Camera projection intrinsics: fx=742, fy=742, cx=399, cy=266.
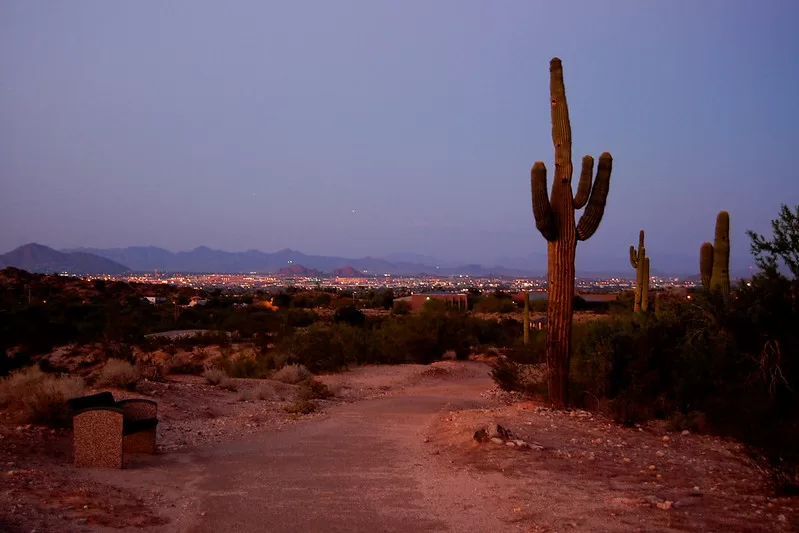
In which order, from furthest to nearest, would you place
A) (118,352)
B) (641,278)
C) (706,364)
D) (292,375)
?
(641,278), (292,375), (118,352), (706,364)

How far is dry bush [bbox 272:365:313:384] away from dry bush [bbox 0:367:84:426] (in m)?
9.53

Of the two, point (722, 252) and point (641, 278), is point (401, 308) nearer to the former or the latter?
point (641, 278)

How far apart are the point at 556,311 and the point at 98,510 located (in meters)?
9.19

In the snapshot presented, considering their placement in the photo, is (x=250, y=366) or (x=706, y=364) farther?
(x=250, y=366)

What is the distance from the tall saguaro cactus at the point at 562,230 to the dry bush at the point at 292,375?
10068 millimetres

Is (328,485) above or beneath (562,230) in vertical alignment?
beneath

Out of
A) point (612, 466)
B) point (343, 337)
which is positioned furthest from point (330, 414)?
point (343, 337)

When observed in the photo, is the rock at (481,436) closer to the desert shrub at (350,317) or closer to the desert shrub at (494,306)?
the desert shrub at (350,317)

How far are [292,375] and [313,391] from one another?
138 inches

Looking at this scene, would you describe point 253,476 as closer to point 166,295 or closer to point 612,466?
point 612,466

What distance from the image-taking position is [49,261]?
535ft

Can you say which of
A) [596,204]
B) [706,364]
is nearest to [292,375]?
[596,204]

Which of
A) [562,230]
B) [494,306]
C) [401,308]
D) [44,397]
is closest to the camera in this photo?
[44,397]

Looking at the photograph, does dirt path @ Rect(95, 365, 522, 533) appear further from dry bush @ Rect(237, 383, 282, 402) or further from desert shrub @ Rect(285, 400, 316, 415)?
dry bush @ Rect(237, 383, 282, 402)
